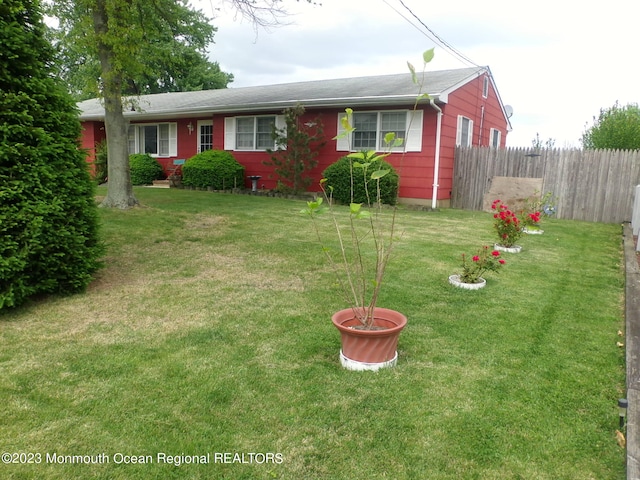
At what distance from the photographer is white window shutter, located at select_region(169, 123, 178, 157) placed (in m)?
17.2

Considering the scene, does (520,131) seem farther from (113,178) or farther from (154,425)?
(154,425)

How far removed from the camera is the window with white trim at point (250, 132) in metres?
14.6

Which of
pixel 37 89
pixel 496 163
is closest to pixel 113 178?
pixel 37 89

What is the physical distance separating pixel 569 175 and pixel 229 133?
10166mm

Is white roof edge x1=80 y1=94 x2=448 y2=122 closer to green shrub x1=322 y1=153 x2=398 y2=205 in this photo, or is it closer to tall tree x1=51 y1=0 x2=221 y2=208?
tall tree x1=51 y1=0 x2=221 y2=208

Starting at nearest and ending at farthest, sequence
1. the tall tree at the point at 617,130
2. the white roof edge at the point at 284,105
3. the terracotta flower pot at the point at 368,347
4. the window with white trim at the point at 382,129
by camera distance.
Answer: the terracotta flower pot at the point at 368,347 < the white roof edge at the point at 284,105 < the window with white trim at the point at 382,129 < the tall tree at the point at 617,130

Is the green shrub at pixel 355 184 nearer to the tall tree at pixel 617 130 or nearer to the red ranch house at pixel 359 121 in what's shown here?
the red ranch house at pixel 359 121

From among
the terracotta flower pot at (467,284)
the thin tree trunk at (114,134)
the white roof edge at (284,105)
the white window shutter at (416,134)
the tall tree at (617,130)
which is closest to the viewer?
the terracotta flower pot at (467,284)

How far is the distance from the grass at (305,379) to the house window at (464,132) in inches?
337

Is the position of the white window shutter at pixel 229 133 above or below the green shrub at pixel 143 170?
above

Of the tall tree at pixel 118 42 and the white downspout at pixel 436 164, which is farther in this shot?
the white downspout at pixel 436 164

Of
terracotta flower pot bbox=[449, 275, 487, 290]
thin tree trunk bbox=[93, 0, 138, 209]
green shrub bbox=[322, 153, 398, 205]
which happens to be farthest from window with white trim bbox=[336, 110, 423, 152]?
terracotta flower pot bbox=[449, 275, 487, 290]

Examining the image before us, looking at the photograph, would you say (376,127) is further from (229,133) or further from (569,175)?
(229,133)

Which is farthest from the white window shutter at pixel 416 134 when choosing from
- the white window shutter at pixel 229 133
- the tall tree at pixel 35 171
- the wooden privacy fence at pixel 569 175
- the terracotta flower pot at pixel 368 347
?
the terracotta flower pot at pixel 368 347
